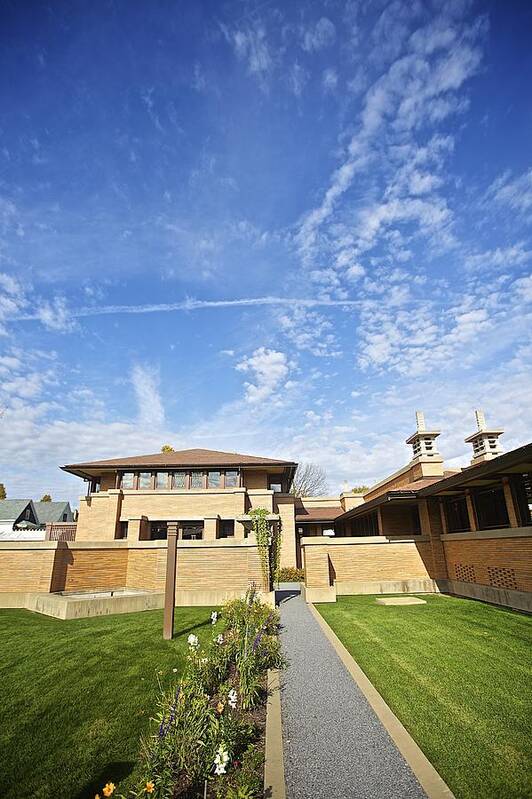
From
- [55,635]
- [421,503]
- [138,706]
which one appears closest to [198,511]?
[421,503]

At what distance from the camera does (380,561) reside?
17.7 metres

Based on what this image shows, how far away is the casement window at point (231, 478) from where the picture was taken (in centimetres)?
2570

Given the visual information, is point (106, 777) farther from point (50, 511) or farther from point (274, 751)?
point (50, 511)

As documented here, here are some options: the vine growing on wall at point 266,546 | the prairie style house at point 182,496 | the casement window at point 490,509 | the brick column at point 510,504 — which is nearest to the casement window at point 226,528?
the prairie style house at point 182,496

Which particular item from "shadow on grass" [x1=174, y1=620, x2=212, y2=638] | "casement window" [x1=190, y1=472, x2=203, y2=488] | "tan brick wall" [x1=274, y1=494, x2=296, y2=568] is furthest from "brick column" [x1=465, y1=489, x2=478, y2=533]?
"casement window" [x1=190, y1=472, x2=203, y2=488]

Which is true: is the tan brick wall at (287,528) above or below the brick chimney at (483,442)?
below

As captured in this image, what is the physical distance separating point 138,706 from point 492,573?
11.9m

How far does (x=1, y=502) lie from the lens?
136ft

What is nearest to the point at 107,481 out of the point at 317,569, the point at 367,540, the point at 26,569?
the point at 26,569

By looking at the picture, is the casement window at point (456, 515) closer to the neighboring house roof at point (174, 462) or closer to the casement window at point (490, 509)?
the casement window at point (490, 509)

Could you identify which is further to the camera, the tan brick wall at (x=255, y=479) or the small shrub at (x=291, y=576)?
the tan brick wall at (x=255, y=479)

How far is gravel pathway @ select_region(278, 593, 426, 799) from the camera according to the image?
393cm

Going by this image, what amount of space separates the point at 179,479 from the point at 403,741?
2209 cm

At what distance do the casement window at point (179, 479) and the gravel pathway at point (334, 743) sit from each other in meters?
18.5
